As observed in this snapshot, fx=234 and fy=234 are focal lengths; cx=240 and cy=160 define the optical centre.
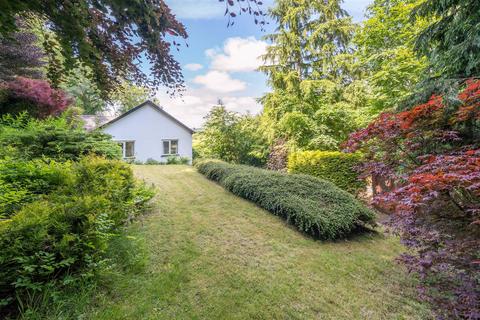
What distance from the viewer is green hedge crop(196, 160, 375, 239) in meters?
4.73

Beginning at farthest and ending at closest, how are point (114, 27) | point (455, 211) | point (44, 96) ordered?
point (44, 96) → point (455, 211) → point (114, 27)

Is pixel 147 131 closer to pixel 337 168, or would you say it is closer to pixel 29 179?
pixel 337 168

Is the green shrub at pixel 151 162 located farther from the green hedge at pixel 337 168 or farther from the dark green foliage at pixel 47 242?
the dark green foliage at pixel 47 242

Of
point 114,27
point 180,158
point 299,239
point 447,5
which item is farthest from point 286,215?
point 180,158

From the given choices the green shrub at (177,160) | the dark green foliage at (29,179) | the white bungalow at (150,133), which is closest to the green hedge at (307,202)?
the dark green foliage at (29,179)

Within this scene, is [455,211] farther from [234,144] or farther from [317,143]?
[234,144]

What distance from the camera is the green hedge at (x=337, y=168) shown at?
26.8 ft

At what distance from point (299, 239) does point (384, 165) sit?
2069mm

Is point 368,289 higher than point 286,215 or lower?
lower

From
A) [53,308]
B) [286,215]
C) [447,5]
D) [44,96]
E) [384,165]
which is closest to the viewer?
[53,308]

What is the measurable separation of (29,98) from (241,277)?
943 centimetres

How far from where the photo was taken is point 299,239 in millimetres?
4582

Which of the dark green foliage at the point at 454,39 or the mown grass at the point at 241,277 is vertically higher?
the dark green foliage at the point at 454,39

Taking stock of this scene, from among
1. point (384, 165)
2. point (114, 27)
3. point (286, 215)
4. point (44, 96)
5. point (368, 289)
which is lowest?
point (368, 289)
